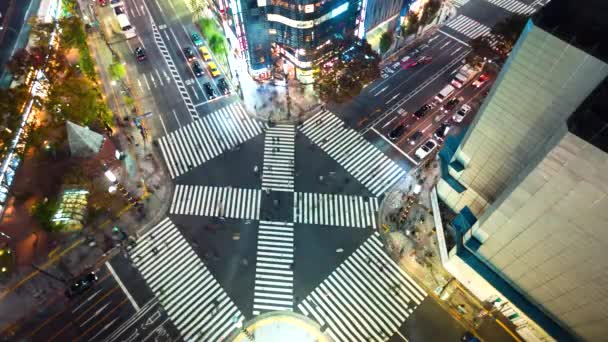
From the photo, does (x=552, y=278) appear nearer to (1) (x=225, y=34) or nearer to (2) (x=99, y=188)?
(2) (x=99, y=188)

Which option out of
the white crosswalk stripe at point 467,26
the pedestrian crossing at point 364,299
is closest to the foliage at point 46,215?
the pedestrian crossing at point 364,299

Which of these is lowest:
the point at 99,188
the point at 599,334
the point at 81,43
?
the point at 99,188

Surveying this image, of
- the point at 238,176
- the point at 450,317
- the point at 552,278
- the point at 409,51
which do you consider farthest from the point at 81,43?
the point at 552,278

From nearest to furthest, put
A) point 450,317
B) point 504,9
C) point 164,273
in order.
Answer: point 450,317
point 164,273
point 504,9

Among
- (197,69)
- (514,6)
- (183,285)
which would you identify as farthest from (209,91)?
(514,6)

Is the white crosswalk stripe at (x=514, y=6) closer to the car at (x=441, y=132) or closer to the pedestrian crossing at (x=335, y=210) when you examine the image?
the car at (x=441, y=132)

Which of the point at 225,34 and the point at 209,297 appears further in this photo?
the point at 225,34

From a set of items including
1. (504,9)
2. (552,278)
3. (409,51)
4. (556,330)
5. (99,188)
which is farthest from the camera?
(504,9)
